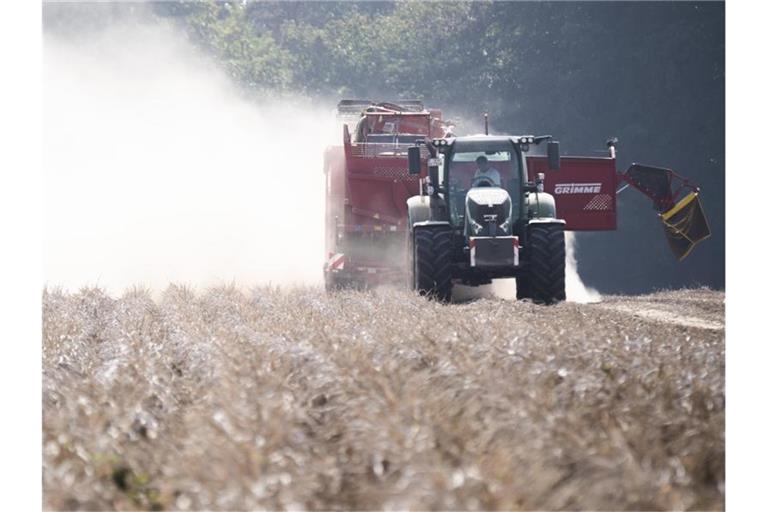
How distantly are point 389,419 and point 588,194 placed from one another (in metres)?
14.6

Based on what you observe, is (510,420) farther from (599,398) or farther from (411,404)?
(599,398)

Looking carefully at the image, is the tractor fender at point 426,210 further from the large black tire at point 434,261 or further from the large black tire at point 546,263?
the large black tire at point 546,263

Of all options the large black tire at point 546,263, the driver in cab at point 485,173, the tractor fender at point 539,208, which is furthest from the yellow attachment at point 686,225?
the large black tire at point 546,263

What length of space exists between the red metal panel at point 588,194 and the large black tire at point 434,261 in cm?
411

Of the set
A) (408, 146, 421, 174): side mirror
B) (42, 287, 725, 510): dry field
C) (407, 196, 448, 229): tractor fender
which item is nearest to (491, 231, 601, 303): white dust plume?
(407, 196, 448, 229): tractor fender

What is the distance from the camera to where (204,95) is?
42.9 metres

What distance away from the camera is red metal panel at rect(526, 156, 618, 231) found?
20500 mm

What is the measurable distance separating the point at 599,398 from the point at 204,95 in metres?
36.6

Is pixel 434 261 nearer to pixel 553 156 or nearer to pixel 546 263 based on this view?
pixel 546 263

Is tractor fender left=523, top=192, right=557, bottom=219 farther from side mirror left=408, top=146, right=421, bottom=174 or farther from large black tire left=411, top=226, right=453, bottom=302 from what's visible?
side mirror left=408, top=146, right=421, bottom=174

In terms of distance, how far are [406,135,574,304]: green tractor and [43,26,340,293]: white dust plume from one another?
7132 millimetres

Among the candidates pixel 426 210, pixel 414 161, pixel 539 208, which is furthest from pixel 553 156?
pixel 426 210
